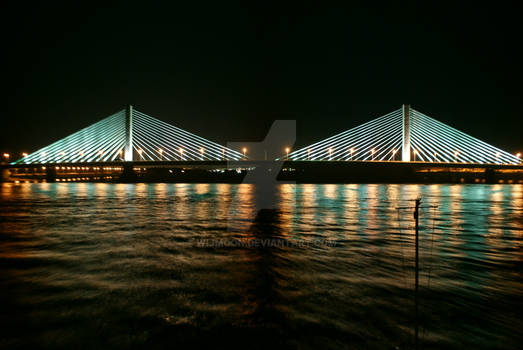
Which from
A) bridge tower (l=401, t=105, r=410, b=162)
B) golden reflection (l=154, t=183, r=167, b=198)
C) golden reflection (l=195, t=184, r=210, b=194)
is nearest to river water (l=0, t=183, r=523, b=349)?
golden reflection (l=154, t=183, r=167, b=198)

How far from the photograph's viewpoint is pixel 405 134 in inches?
2206

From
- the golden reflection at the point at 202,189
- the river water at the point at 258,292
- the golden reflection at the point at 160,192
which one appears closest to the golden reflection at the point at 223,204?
the golden reflection at the point at 160,192

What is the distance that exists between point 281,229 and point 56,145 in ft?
210

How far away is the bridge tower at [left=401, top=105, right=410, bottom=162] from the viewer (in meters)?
53.0

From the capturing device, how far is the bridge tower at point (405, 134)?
53.0m

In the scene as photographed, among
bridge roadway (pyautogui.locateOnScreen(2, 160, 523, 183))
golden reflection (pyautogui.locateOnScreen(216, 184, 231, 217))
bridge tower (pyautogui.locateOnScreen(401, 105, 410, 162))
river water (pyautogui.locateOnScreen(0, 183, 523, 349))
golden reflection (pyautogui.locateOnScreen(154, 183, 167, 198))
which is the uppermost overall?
bridge tower (pyautogui.locateOnScreen(401, 105, 410, 162))

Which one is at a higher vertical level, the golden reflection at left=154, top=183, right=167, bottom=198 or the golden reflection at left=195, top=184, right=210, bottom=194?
the golden reflection at left=154, top=183, right=167, bottom=198

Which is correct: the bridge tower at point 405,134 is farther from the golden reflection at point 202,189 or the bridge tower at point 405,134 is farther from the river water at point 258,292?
the river water at point 258,292

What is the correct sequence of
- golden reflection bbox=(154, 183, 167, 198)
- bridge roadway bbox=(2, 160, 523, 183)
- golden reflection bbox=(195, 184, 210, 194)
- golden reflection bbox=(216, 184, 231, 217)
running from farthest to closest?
bridge roadway bbox=(2, 160, 523, 183) < golden reflection bbox=(195, 184, 210, 194) < golden reflection bbox=(154, 183, 167, 198) < golden reflection bbox=(216, 184, 231, 217)

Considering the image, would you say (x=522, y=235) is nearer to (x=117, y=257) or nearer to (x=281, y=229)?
(x=281, y=229)

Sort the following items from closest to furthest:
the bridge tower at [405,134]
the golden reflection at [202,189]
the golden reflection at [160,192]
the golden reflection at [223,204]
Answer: the golden reflection at [223,204], the golden reflection at [160,192], the golden reflection at [202,189], the bridge tower at [405,134]

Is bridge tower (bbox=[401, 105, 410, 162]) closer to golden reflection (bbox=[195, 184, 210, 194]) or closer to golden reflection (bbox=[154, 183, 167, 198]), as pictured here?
golden reflection (bbox=[195, 184, 210, 194])

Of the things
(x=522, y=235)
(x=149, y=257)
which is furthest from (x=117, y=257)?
(x=522, y=235)

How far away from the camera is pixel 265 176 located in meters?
78.8
